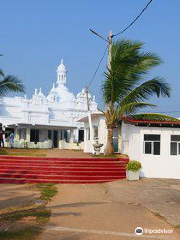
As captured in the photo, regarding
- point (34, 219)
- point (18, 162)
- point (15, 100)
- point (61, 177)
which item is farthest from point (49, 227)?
point (15, 100)

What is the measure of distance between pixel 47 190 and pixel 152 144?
6561mm

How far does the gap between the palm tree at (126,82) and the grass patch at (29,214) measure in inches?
404

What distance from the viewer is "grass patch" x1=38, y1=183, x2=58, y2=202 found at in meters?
11.2

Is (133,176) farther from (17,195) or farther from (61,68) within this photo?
(61,68)

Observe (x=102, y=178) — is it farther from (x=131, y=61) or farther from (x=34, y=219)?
(x=34, y=219)

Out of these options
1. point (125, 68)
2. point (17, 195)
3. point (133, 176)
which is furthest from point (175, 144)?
point (17, 195)

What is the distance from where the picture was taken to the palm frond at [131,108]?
59.2 feet

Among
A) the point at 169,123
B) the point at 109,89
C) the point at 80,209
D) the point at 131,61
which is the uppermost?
the point at 131,61

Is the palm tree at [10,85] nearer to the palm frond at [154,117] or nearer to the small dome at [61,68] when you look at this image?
the palm frond at [154,117]

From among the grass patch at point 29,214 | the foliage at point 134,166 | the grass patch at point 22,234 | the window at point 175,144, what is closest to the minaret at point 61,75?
the window at point 175,144

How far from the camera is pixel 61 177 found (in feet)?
50.8

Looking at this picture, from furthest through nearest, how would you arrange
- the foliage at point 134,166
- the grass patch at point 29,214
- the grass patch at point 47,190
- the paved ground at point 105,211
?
the foliage at point 134,166 → the grass patch at point 47,190 → the grass patch at point 29,214 → the paved ground at point 105,211

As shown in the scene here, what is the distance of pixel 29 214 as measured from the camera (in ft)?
26.9

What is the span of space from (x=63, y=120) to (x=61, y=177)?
26995 mm
